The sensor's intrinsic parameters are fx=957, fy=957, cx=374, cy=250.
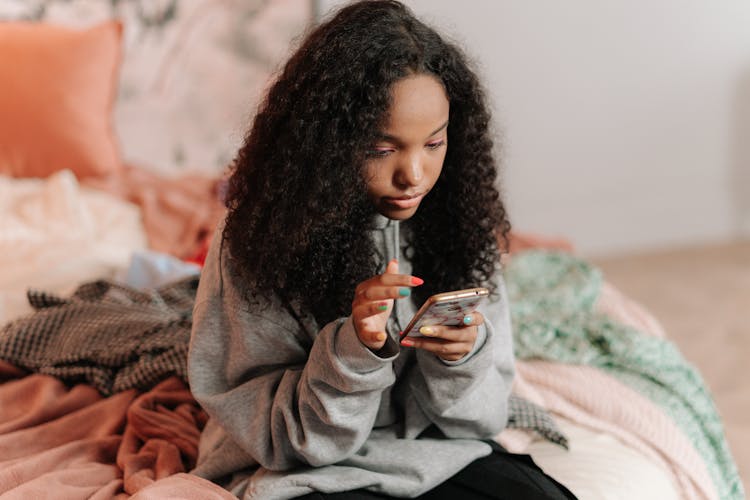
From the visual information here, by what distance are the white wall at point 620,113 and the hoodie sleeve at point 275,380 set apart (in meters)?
1.99

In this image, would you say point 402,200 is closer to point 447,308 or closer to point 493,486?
point 447,308

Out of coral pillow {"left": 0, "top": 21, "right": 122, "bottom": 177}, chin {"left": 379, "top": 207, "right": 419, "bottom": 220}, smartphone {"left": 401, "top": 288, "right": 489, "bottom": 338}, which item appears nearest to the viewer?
smartphone {"left": 401, "top": 288, "right": 489, "bottom": 338}

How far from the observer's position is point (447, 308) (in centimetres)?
94

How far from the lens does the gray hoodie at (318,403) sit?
1054 millimetres

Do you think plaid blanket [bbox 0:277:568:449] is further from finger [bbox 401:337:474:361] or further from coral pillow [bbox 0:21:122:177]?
coral pillow [bbox 0:21:122:177]

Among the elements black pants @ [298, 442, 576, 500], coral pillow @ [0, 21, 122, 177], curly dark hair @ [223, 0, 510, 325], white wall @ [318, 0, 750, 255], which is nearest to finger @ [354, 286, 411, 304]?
curly dark hair @ [223, 0, 510, 325]

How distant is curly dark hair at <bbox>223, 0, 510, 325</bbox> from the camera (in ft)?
3.22

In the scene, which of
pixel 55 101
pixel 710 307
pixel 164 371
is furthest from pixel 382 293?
pixel 710 307

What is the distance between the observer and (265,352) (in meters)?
1.11

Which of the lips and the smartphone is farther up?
the lips

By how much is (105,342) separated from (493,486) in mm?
674

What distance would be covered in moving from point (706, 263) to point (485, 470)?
7.19ft

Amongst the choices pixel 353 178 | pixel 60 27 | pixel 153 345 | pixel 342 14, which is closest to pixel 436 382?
pixel 353 178

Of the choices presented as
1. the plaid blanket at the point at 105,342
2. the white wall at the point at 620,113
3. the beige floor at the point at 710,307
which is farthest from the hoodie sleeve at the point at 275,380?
the white wall at the point at 620,113
